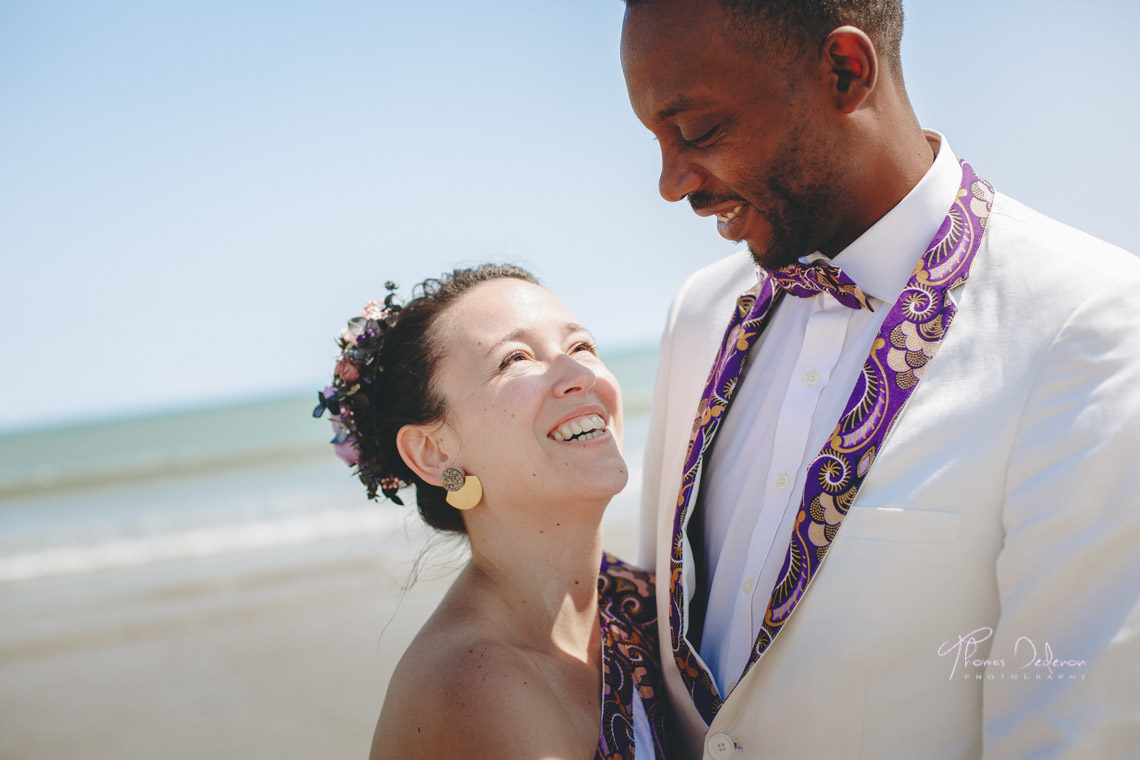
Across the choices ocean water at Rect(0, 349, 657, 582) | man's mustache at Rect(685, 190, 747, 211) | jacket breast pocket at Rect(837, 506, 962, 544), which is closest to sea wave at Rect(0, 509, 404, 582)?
ocean water at Rect(0, 349, 657, 582)

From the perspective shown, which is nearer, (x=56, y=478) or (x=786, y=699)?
(x=786, y=699)

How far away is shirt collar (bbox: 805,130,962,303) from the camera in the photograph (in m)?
2.25

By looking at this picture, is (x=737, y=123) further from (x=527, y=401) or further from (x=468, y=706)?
(x=468, y=706)

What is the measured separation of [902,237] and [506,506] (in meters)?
1.40

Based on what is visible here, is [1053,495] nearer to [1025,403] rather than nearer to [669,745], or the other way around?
[1025,403]

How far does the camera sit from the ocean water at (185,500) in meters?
11.5

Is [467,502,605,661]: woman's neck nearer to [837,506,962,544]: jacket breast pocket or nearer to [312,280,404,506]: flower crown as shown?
[312,280,404,506]: flower crown

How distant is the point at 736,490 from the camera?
2432 mm

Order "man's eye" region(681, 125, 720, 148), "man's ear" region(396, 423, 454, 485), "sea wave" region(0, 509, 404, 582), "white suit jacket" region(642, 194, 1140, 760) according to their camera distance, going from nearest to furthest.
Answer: "white suit jacket" region(642, 194, 1140, 760) < "man's eye" region(681, 125, 720, 148) < "man's ear" region(396, 423, 454, 485) < "sea wave" region(0, 509, 404, 582)

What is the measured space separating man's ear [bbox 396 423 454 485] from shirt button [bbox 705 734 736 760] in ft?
4.00

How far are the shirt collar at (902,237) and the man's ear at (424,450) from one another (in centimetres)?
141

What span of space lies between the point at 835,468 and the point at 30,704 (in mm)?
6494

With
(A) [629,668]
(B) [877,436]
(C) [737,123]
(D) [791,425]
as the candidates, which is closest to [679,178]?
(C) [737,123]

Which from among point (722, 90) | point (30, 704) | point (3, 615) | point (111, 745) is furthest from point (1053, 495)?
point (3, 615)
